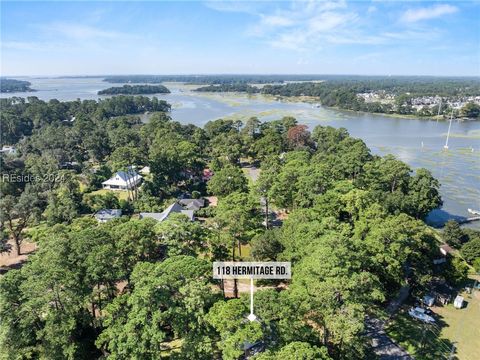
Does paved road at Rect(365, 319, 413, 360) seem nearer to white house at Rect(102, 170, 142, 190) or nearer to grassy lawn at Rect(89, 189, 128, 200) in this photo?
grassy lawn at Rect(89, 189, 128, 200)

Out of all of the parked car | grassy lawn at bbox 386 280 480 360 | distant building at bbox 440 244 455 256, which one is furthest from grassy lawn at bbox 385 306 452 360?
distant building at bbox 440 244 455 256

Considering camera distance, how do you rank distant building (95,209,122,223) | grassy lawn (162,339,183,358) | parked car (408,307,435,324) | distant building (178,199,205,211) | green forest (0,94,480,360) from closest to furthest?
green forest (0,94,480,360) → grassy lawn (162,339,183,358) → parked car (408,307,435,324) → distant building (95,209,122,223) → distant building (178,199,205,211)

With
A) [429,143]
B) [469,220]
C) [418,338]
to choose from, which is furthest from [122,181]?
[429,143]

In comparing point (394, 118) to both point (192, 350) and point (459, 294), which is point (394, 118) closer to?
point (459, 294)

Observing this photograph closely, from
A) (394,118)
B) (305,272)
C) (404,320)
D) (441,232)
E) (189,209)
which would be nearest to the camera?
(305,272)

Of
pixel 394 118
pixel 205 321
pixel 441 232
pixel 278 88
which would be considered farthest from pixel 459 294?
pixel 278 88

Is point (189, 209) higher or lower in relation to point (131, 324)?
lower

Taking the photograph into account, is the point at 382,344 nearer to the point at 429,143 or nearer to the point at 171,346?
the point at 171,346
